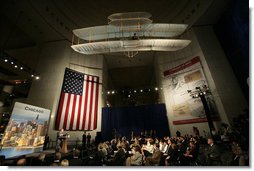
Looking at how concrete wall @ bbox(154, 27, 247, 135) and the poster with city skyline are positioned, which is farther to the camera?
concrete wall @ bbox(154, 27, 247, 135)

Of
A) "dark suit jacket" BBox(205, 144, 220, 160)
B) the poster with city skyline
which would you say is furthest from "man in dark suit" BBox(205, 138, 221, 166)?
the poster with city skyline

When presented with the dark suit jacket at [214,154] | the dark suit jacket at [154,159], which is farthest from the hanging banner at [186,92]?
the dark suit jacket at [154,159]

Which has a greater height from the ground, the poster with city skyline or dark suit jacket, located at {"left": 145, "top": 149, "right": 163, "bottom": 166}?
the poster with city skyline

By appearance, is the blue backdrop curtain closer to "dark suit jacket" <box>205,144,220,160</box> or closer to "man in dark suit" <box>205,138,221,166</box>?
"man in dark suit" <box>205,138,221,166</box>

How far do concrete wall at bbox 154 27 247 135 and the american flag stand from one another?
197 inches

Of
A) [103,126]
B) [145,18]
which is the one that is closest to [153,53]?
[145,18]

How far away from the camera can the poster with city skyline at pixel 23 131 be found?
295 centimetres

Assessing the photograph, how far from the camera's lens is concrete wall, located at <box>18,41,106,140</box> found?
7223 mm

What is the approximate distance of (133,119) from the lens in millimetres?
9406

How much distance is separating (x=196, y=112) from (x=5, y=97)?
40.6 feet

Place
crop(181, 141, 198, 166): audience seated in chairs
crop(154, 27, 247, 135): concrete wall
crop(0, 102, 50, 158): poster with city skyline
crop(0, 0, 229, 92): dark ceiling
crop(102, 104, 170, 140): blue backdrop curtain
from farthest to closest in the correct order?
crop(102, 104, 170, 140): blue backdrop curtain < crop(0, 0, 229, 92): dark ceiling < crop(154, 27, 247, 135): concrete wall < crop(181, 141, 198, 166): audience seated in chairs < crop(0, 102, 50, 158): poster with city skyline

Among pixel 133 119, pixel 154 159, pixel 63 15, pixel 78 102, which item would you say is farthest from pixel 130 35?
pixel 133 119

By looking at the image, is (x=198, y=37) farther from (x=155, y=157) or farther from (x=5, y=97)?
(x=5, y=97)

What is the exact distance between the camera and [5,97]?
8.88m
